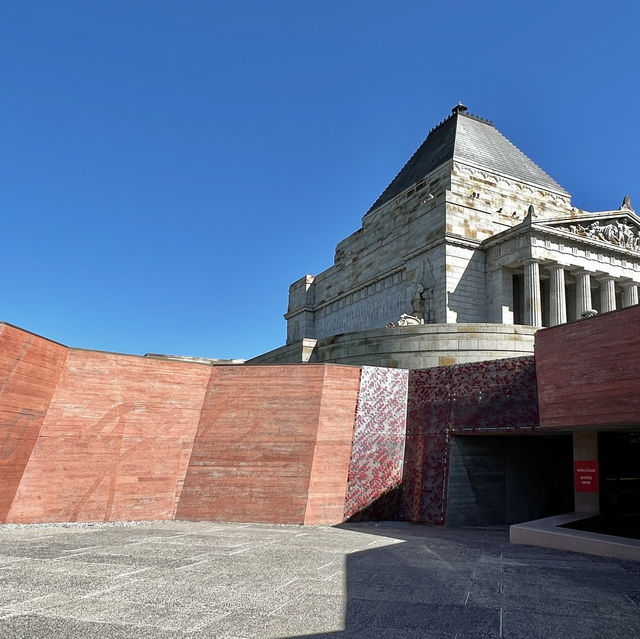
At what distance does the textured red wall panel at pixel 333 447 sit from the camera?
1527 cm

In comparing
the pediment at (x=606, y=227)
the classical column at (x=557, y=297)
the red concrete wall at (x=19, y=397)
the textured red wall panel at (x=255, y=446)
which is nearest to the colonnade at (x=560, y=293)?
the classical column at (x=557, y=297)

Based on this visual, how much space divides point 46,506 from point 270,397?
633 cm

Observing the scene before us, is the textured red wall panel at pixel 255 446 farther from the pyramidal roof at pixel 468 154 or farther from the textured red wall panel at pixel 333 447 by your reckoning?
the pyramidal roof at pixel 468 154

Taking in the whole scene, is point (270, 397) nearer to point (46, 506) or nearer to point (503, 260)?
point (46, 506)

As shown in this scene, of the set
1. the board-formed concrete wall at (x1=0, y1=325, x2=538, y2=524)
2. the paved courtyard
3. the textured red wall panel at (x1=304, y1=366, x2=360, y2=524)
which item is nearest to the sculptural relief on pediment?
the board-formed concrete wall at (x1=0, y1=325, x2=538, y2=524)

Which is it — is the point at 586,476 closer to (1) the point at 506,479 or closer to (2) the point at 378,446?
(1) the point at 506,479

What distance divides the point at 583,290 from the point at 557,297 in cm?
239

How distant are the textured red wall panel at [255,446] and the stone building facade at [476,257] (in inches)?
292

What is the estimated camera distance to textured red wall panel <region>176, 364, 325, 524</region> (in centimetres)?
1516

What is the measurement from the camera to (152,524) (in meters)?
14.2

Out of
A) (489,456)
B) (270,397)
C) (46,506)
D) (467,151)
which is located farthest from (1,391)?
(467,151)

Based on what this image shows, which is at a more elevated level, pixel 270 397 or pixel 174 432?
pixel 270 397

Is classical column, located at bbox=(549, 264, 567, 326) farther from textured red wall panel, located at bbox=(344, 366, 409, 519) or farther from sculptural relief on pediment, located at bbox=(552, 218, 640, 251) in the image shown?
textured red wall panel, located at bbox=(344, 366, 409, 519)

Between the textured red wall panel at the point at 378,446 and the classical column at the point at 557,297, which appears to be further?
the classical column at the point at 557,297
